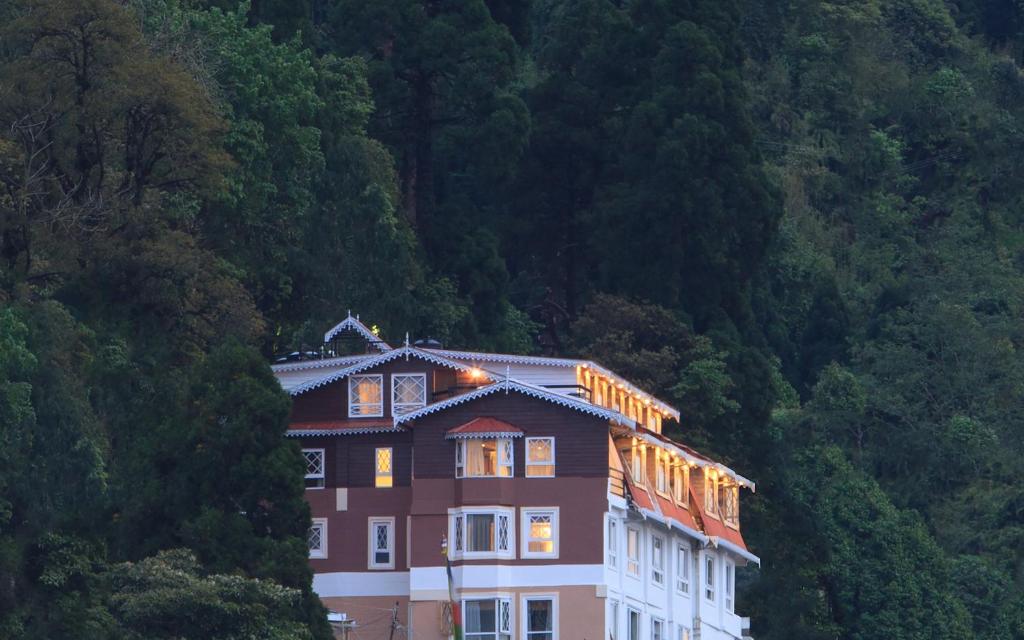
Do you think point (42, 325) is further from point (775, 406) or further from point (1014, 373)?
point (1014, 373)

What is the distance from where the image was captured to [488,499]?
8212cm

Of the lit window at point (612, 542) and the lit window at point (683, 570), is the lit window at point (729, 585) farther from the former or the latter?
the lit window at point (612, 542)

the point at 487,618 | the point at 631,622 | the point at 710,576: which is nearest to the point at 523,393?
the point at 487,618

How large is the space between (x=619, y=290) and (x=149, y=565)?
38.4 m

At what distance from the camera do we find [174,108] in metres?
85.9

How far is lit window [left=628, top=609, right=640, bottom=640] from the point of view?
84562 millimetres

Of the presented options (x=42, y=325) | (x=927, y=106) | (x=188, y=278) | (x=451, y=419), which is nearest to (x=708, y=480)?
(x=451, y=419)

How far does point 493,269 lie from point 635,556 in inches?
977

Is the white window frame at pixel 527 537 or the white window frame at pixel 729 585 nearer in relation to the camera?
the white window frame at pixel 527 537

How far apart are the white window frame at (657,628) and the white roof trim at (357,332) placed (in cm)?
1213

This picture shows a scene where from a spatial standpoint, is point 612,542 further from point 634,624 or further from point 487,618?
point 487,618

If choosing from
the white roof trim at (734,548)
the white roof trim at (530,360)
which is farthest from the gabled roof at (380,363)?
the white roof trim at (734,548)

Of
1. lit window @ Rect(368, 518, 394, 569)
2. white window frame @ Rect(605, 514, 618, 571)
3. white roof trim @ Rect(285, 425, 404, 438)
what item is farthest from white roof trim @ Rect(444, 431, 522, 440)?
lit window @ Rect(368, 518, 394, 569)

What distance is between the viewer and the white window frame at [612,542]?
270ft
